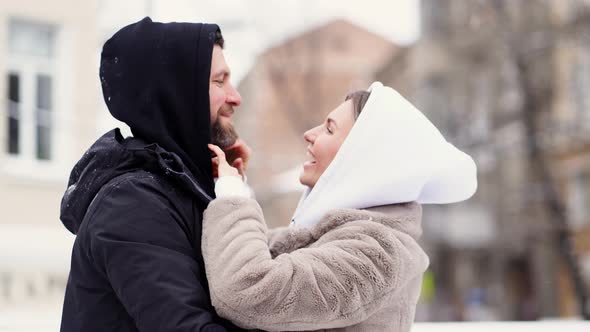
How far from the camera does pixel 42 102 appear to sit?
1172 cm

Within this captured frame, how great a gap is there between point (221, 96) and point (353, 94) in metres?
0.35

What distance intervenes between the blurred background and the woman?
454mm

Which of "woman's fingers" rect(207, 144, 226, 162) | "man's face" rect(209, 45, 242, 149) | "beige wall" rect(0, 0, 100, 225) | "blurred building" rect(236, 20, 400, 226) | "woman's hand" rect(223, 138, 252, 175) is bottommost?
"blurred building" rect(236, 20, 400, 226)

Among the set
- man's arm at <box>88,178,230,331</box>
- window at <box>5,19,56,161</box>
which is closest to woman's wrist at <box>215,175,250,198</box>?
man's arm at <box>88,178,230,331</box>

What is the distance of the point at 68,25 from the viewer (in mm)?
11938

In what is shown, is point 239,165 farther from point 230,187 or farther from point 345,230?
point 345,230

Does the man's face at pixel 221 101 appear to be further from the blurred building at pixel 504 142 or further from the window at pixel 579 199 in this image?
the window at pixel 579 199

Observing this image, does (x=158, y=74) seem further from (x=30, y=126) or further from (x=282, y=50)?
(x=282, y=50)

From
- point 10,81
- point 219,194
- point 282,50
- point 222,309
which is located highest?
point 219,194

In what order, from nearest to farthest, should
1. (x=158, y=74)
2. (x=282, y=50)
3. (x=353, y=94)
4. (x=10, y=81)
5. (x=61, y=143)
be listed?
1. (x=158, y=74)
2. (x=353, y=94)
3. (x=10, y=81)
4. (x=61, y=143)
5. (x=282, y=50)

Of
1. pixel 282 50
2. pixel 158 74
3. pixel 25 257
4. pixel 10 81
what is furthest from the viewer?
pixel 282 50

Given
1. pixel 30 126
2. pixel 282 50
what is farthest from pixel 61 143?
pixel 282 50

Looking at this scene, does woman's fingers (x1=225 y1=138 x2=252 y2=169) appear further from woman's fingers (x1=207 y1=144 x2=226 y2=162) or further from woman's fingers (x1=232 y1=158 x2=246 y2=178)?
woman's fingers (x1=207 y1=144 x2=226 y2=162)

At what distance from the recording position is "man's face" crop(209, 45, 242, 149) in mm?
2361
